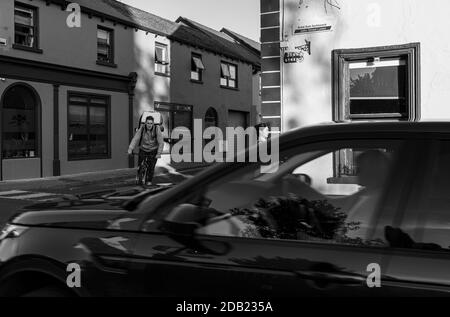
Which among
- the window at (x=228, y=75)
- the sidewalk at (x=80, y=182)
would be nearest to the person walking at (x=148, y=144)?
the sidewalk at (x=80, y=182)

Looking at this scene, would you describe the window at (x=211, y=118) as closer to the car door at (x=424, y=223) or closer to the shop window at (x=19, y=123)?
the shop window at (x=19, y=123)

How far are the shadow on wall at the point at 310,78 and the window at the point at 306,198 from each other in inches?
241

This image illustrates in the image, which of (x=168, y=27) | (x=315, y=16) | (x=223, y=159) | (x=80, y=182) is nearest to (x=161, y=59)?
(x=168, y=27)

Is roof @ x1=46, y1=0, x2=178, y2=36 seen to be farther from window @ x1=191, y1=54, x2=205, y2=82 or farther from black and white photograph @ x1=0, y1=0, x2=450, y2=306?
window @ x1=191, y1=54, x2=205, y2=82

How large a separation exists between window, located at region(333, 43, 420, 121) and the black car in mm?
6120

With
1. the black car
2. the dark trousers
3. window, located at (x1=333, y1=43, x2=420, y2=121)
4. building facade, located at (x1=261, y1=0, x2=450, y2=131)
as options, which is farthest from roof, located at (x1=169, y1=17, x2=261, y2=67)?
the black car

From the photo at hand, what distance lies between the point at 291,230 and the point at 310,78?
6.70 m

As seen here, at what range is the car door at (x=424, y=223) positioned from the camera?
197 centimetres

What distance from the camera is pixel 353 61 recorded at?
8.47 meters

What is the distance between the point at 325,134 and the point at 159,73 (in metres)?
18.8

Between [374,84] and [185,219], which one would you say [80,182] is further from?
[185,219]

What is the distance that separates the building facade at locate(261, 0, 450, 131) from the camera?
796 centimetres
